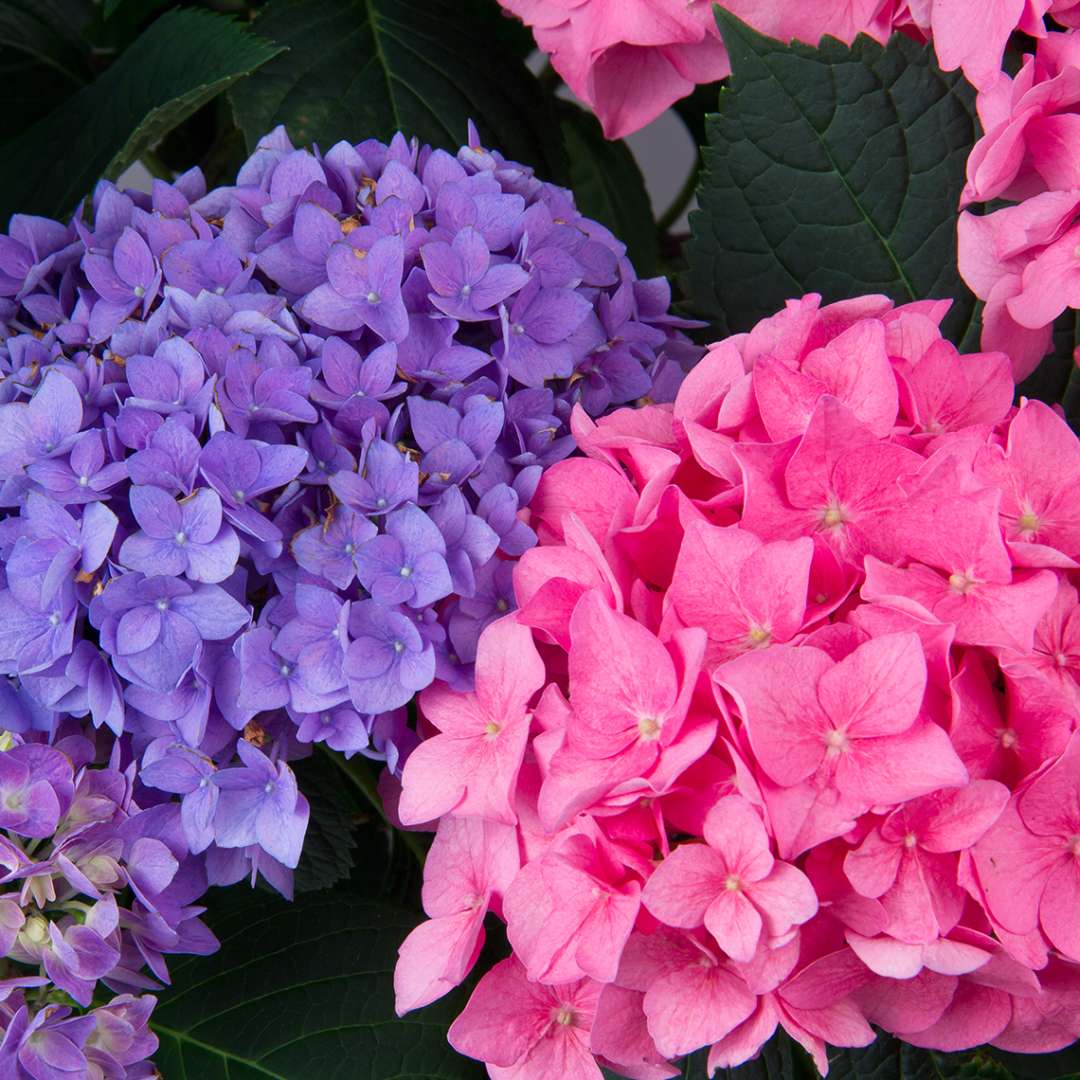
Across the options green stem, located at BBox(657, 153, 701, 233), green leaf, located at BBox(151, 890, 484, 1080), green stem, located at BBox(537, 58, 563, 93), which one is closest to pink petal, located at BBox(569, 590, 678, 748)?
green leaf, located at BBox(151, 890, 484, 1080)

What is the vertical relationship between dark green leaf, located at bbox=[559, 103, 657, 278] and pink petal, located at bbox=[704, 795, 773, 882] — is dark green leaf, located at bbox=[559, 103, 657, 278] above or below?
below

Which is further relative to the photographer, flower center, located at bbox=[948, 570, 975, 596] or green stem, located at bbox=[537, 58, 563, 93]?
green stem, located at bbox=[537, 58, 563, 93]

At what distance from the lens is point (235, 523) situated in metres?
0.49

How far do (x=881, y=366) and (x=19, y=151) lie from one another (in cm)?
52

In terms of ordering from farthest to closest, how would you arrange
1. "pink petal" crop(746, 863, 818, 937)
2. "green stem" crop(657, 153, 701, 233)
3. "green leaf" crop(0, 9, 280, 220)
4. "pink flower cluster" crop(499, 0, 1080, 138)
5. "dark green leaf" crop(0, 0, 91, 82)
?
1. "green stem" crop(657, 153, 701, 233)
2. "dark green leaf" crop(0, 0, 91, 82)
3. "green leaf" crop(0, 9, 280, 220)
4. "pink flower cluster" crop(499, 0, 1080, 138)
5. "pink petal" crop(746, 863, 818, 937)

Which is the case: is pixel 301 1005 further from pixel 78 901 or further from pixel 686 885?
pixel 686 885

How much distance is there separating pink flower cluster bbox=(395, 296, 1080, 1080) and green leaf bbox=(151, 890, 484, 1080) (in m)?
0.12

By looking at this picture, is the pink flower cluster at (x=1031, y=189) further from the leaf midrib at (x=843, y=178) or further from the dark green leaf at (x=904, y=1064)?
the dark green leaf at (x=904, y=1064)

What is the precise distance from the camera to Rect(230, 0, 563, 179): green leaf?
737 millimetres

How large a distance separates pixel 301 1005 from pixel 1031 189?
0.45 meters

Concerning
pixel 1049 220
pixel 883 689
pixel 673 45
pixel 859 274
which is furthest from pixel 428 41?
pixel 883 689

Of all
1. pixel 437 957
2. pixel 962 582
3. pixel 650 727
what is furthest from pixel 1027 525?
pixel 437 957

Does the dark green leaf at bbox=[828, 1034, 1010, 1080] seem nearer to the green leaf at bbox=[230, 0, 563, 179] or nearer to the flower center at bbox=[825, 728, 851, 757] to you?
the flower center at bbox=[825, 728, 851, 757]

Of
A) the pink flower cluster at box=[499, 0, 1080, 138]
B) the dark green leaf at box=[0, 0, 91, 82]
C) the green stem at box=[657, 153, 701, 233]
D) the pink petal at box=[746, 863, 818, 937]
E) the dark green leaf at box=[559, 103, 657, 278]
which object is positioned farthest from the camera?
→ the green stem at box=[657, 153, 701, 233]
